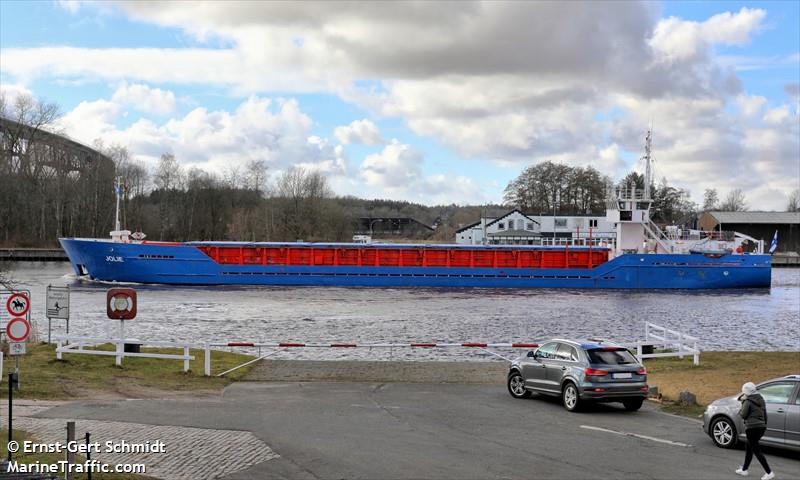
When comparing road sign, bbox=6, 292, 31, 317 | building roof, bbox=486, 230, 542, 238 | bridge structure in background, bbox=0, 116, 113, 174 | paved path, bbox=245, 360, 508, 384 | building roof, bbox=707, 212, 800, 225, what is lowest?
paved path, bbox=245, 360, 508, 384

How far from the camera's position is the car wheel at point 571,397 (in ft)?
50.8

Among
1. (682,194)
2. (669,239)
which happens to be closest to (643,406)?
(669,239)

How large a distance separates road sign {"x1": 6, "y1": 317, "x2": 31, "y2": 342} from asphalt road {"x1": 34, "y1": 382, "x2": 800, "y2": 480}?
1.65m

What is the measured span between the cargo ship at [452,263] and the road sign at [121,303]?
134 feet

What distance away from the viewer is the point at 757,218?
131375 mm

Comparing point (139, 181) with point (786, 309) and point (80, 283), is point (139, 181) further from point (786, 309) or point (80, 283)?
point (786, 309)

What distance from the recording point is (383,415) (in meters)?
14.9

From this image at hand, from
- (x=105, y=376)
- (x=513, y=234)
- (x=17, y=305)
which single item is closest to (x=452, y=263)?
(x=105, y=376)

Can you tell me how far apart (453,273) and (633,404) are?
47.5m

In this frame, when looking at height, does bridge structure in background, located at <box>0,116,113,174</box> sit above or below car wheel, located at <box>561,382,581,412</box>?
above

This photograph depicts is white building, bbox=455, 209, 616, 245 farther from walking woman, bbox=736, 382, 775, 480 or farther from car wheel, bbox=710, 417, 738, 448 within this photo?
walking woman, bbox=736, 382, 775, 480

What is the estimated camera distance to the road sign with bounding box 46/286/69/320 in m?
21.1

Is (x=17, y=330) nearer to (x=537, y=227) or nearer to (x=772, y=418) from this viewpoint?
(x=772, y=418)

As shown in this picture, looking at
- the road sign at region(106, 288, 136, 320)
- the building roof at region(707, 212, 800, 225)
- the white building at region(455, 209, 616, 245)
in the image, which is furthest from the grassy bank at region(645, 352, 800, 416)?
the building roof at region(707, 212, 800, 225)
